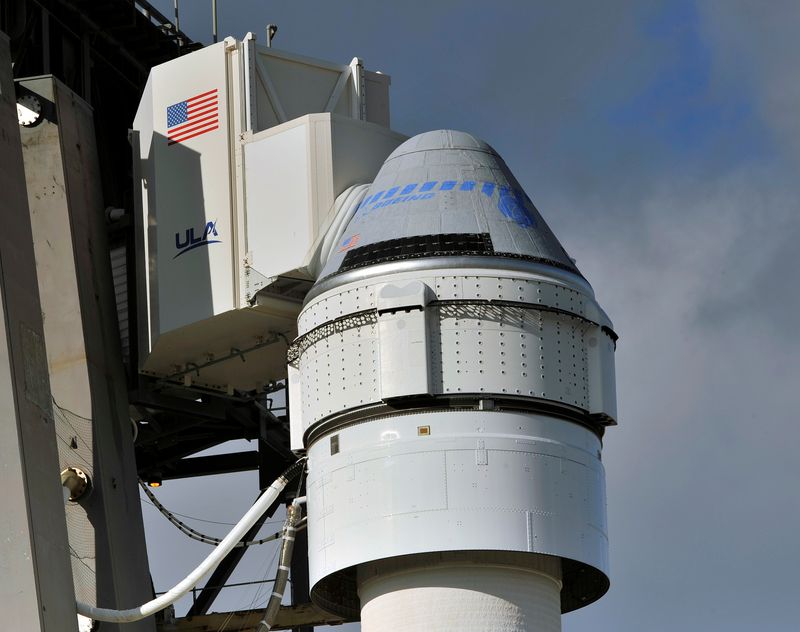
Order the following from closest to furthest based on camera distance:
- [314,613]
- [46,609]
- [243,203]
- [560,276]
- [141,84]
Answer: [46,609] < [560,276] < [243,203] < [314,613] < [141,84]

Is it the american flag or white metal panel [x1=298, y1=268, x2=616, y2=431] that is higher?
the american flag

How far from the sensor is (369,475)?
2922cm

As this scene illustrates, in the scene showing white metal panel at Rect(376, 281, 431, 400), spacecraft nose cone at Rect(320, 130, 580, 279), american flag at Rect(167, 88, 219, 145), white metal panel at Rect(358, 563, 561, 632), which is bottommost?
white metal panel at Rect(358, 563, 561, 632)

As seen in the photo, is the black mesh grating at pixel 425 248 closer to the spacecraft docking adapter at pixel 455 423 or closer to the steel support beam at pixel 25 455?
the spacecraft docking adapter at pixel 455 423

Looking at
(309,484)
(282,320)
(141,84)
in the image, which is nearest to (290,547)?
(309,484)

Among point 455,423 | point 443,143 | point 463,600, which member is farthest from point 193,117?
point 463,600

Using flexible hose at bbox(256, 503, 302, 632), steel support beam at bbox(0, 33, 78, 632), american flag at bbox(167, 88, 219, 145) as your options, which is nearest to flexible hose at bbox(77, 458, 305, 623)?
flexible hose at bbox(256, 503, 302, 632)

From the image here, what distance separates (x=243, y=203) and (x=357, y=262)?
13.9 ft

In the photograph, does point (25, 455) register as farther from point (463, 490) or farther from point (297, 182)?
point (297, 182)

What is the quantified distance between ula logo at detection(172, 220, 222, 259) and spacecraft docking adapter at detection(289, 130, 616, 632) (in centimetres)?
393

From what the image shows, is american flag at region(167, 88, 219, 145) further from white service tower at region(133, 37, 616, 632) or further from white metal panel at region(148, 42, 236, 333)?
white service tower at region(133, 37, 616, 632)

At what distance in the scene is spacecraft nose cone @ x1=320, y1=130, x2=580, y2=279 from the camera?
3053 centimetres

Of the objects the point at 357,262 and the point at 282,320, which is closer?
the point at 357,262

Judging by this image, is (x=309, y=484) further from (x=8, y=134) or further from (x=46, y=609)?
(x=8, y=134)
